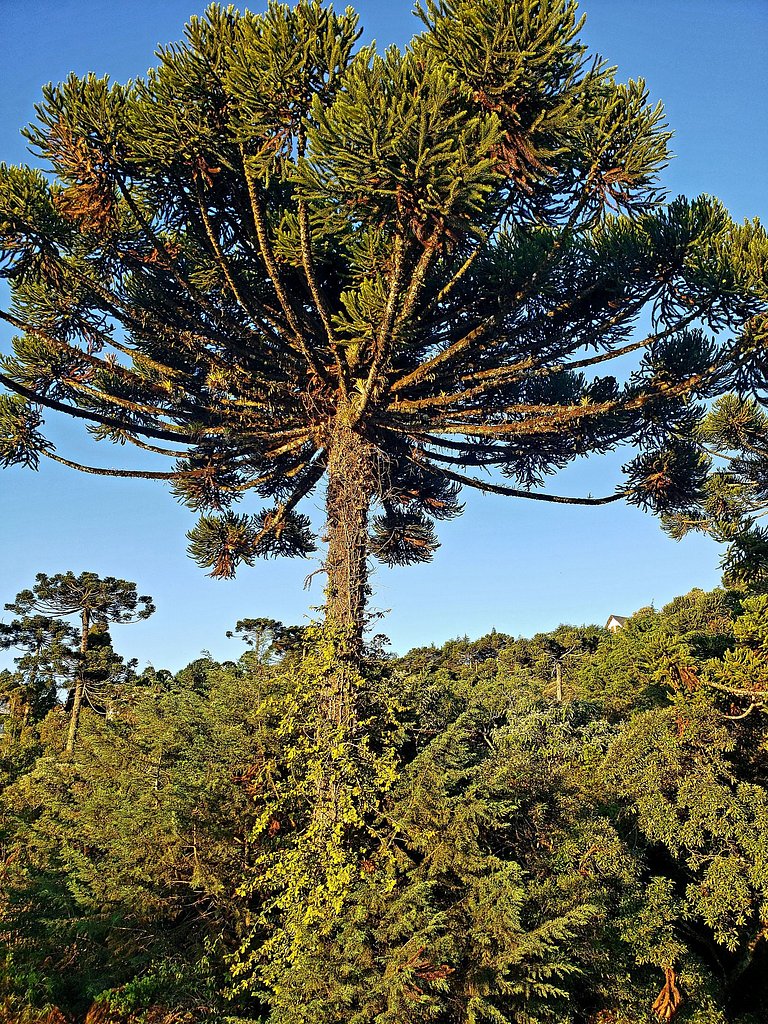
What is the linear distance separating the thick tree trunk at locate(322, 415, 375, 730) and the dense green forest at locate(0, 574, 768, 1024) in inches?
11.3

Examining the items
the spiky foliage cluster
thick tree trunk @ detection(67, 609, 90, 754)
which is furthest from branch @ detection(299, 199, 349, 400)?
thick tree trunk @ detection(67, 609, 90, 754)

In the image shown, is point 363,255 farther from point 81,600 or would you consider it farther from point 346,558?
point 81,600

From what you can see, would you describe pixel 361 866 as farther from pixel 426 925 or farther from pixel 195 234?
pixel 195 234

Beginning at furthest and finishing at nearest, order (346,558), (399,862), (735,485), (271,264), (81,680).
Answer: (81,680) < (735,485) < (346,558) < (271,264) < (399,862)

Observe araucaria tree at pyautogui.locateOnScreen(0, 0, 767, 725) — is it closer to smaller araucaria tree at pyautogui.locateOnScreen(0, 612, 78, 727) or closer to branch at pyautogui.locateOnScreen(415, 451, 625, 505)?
branch at pyautogui.locateOnScreen(415, 451, 625, 505)

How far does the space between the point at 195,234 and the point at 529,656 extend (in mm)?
38914

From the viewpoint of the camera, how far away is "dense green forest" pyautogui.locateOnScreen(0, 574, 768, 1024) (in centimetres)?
550

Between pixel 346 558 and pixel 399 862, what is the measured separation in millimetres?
3021

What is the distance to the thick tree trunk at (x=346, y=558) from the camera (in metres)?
7.15

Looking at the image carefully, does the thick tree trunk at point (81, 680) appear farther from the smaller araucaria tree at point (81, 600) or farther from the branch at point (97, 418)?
the branch at point (97, 418)

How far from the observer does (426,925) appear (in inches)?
215

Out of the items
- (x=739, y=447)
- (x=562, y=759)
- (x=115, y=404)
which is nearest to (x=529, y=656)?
(x=739, y=447)

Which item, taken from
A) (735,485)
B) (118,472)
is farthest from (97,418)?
(735,485)

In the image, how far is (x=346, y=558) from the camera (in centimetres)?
770
